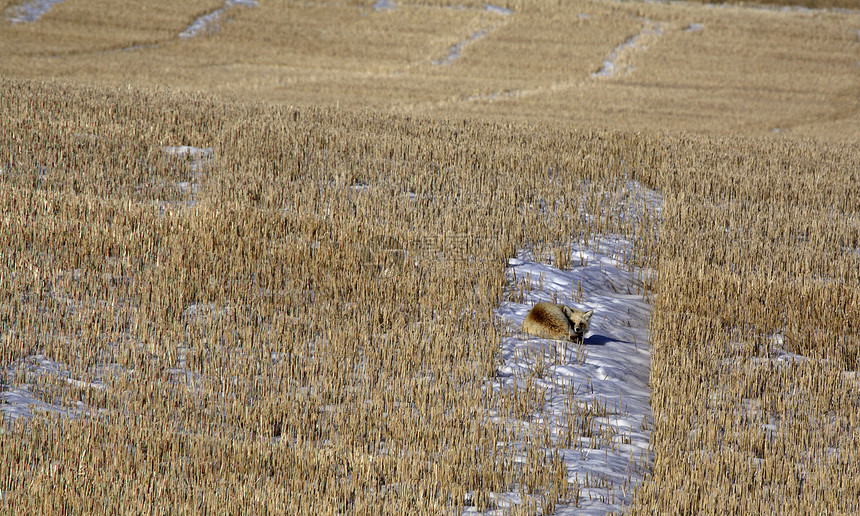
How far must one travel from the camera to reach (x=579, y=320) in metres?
6.36

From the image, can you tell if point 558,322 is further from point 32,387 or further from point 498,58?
point 498,58

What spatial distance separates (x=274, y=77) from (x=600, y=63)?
→ 632 inches

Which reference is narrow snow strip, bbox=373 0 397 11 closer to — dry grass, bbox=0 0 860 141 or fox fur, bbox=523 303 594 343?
dry grass, bbox=0 0 860 141

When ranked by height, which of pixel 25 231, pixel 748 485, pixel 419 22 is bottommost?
pixel 748 485

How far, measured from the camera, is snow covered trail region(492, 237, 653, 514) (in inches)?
178

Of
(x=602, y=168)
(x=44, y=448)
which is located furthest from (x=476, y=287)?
(x=602, y=168)

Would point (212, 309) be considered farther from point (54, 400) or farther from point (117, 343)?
point (54, 400)

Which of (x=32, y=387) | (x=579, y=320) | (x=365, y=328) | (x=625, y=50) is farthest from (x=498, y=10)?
(x=32, y=387)

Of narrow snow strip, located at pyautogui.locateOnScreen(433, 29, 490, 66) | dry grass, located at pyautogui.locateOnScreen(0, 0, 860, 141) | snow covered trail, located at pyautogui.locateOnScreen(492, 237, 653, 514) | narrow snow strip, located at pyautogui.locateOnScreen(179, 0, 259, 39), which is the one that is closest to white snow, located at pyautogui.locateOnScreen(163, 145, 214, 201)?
snow covered trail, located at pyautogui.locateOnScreen(492, 237, 653, 514)

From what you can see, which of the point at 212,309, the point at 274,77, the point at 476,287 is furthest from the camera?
the point at 274,77

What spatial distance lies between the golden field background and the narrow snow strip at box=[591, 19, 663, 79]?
67.0 feet

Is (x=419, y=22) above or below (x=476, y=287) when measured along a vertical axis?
above

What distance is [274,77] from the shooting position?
3083cm

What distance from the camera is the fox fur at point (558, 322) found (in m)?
6.34
